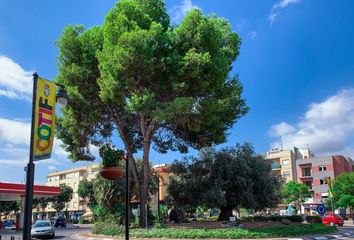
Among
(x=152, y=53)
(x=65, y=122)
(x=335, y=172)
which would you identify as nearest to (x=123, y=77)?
(x=152, y=53)

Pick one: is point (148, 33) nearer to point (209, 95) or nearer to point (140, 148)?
point (209, 95)

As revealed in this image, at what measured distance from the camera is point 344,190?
208ft

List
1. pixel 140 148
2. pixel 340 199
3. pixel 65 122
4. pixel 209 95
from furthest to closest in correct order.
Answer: pixel 340 199 → pixel 140 148 → pixel 65 122 → pixel 209 95

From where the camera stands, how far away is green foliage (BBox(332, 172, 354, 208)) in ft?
201

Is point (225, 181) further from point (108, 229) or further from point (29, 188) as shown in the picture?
point (29, 188)

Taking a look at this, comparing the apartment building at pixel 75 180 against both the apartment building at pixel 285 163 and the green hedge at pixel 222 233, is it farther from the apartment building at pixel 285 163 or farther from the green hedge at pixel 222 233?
the green hedge at pixel 222 233

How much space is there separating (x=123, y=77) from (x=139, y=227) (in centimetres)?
949

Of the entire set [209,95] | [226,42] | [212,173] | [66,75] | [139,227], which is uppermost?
[226,42]

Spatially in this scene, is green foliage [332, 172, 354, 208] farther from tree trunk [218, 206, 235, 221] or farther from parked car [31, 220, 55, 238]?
parked car [31, 220, 55, 238]

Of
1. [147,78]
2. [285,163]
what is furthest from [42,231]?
[285,163]

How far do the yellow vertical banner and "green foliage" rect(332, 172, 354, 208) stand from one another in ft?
197

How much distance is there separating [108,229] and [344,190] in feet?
163

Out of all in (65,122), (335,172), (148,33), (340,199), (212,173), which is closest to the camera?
(148,33)

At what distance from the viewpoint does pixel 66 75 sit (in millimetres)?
25438
